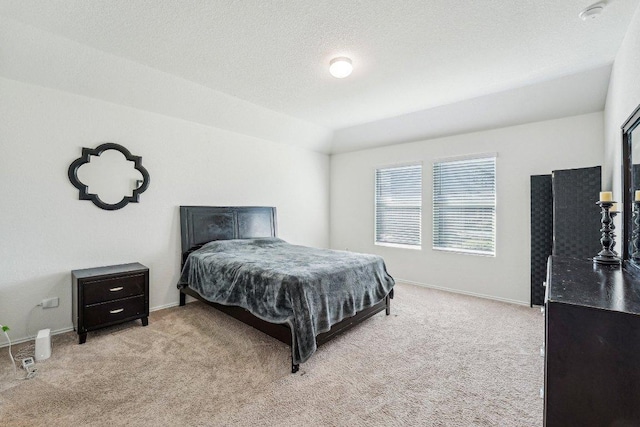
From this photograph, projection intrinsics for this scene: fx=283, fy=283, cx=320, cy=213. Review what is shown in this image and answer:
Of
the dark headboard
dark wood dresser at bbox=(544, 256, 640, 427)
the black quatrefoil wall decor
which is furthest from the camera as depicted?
the dark headboard

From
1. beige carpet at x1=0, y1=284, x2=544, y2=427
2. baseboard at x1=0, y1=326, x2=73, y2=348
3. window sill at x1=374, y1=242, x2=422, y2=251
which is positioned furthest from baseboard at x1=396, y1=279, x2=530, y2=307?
baseboard at x1=0, y1=326, x2=73, y2=348

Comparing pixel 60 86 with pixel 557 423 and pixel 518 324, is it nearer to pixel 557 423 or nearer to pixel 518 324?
pixel 557 423

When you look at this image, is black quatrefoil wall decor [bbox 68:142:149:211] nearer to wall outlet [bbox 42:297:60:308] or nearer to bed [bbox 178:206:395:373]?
bed [bbox 178:206:395:373]

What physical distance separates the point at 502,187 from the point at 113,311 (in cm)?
504

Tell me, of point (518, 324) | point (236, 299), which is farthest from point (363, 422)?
point (518, 324)

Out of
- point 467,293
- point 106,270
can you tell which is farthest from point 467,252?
point 106,270

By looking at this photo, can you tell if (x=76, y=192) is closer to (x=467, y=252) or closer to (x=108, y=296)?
(x=108, y=296)

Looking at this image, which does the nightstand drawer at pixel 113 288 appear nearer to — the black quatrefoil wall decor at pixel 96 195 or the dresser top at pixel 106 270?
the dresser top at pixel 106 270

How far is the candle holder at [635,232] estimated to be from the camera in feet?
5.63

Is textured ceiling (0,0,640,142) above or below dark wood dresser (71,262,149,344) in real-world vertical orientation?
above

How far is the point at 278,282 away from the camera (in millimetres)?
2451

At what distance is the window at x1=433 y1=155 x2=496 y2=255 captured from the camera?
4191mm

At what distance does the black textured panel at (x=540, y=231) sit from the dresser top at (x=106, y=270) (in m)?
4.76

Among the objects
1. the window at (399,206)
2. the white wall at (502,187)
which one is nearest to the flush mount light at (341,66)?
the white wall at (502,187)
